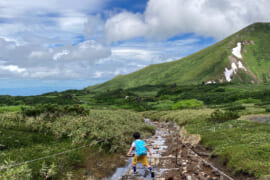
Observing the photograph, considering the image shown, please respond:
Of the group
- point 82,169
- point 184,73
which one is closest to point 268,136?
point 82,169

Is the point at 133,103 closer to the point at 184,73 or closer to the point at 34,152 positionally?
the point at 34,152

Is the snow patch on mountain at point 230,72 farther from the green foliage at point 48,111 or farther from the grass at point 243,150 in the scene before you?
the green foliage at point 48,111

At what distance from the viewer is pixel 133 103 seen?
82250 mm

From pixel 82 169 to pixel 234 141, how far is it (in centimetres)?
1118

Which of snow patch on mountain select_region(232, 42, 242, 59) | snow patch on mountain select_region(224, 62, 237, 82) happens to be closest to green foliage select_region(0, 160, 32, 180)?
snow patch on mountain select_region(224, 62, 237, 82)

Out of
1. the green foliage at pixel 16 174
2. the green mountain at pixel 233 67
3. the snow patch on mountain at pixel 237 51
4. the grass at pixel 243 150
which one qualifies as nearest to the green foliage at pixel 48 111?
the green foliage at pixel 16 174

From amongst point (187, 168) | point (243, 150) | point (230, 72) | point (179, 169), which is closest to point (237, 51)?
point (230, 72)

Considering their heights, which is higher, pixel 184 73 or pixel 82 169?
pixel 184 73

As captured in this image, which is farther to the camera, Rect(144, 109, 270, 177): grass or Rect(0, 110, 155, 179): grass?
Rect(0, 110, 155, 179): grass

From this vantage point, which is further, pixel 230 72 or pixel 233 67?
pixel 233 67

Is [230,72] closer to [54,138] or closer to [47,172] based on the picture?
[54,138]

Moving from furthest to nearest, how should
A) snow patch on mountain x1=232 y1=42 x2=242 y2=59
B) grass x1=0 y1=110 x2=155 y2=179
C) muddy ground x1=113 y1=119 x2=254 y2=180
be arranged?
1. snow patch on mountain x1=232 y1=42 x2=242 y2=59
2. grass x1=0 y1=110 x2=155 y2=179
3. muddy ground x1=113 y1=119 x2=254 y2=180

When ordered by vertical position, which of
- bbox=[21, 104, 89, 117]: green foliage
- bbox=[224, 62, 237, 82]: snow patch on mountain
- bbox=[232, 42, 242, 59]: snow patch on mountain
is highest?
bbox=[232, 42, 242, 59]: snow patch on mountain

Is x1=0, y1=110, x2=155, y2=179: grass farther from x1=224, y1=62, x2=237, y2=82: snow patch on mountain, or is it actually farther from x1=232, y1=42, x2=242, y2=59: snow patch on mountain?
x1=232, y1=42, x2=242, y2=59: snow patch on mountain
